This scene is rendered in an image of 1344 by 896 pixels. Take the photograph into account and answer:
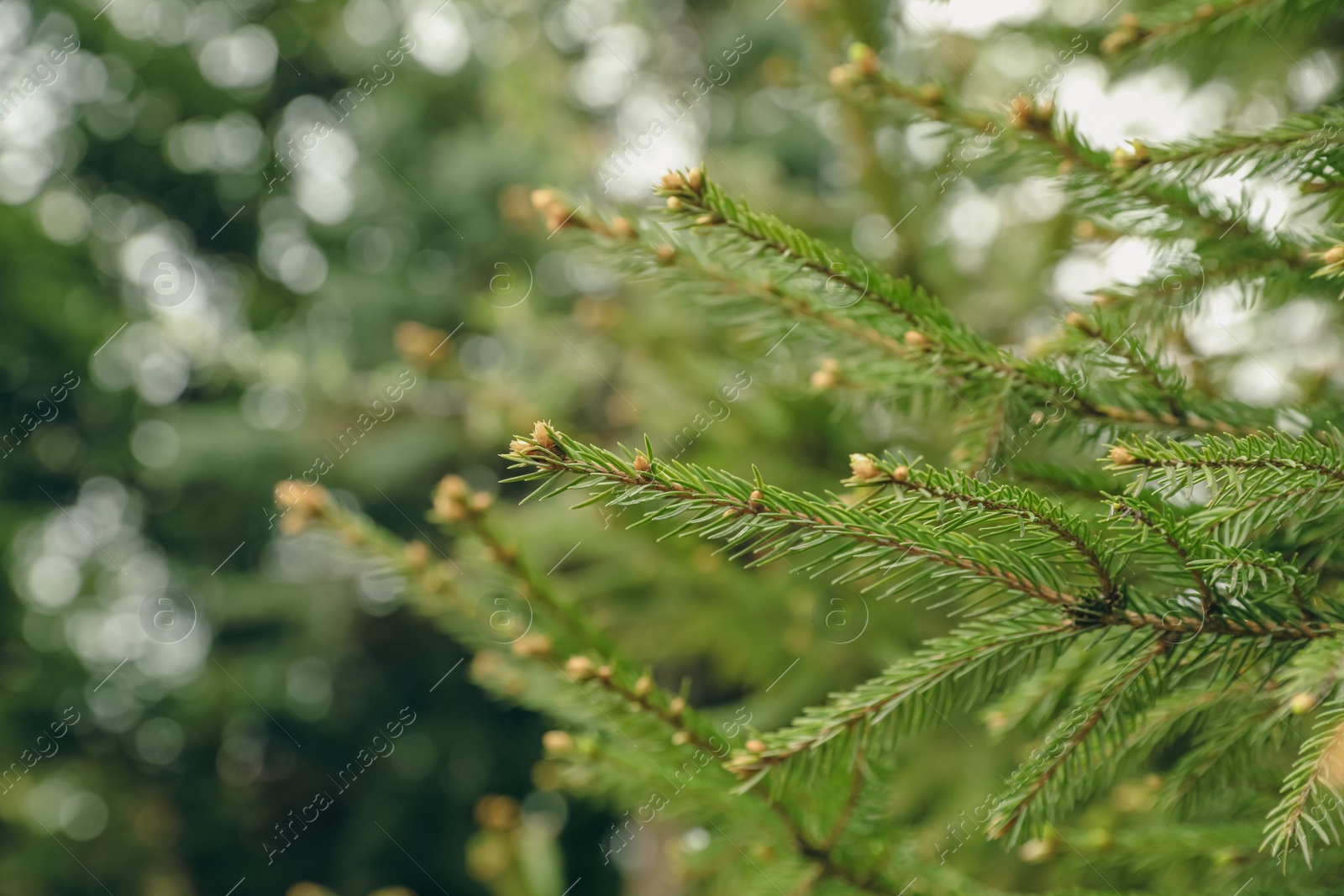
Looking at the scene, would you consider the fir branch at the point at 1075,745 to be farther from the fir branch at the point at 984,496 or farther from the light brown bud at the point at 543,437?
the light brown bud at the point at 543,437

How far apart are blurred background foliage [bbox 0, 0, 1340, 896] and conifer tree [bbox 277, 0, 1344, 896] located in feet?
6.29

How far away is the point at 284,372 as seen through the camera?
3678 mm

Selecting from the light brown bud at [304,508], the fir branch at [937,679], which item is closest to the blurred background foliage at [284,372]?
the light brown bud at [304,508]

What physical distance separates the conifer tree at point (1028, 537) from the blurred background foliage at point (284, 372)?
192 cm

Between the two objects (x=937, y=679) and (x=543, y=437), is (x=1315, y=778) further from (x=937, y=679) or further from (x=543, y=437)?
(x=543, y=437)

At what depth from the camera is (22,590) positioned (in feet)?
17.2

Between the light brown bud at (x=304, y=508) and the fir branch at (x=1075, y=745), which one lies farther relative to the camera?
the light brown bud at (x=304, y=508)

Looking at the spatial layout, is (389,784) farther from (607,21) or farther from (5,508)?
(607,21)

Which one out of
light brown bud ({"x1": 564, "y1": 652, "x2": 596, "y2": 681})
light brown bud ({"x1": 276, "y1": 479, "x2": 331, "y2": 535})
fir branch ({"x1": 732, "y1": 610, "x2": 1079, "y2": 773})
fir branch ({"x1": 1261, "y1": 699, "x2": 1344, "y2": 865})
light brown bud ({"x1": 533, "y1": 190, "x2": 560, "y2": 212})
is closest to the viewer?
fir branch ({"x1": 1261, "y1": 699, "x2": 1344, "y2": 865})

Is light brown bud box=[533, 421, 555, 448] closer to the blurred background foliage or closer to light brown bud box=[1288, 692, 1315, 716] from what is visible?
light brown bud box=[1288, 692, 1315, 716]

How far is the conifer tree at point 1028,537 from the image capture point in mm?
695

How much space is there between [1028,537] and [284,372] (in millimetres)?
3629

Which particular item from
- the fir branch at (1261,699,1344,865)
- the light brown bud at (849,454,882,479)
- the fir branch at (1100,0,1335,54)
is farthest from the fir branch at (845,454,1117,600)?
the fir branch at (1100,0,1335,54)

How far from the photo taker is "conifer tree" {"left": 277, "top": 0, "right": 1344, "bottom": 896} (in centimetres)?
69
